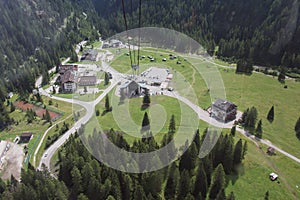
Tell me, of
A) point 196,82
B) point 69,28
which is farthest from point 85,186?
point 69,28

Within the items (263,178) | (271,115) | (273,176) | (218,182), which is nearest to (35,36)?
(271,115)

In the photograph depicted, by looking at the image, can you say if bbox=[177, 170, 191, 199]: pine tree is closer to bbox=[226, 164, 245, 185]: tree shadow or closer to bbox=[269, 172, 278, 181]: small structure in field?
bbox=[226, 164, 245, 185]: tree shadow

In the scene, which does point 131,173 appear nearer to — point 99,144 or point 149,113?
point 99,144

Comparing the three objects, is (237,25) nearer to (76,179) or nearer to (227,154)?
(227,154)

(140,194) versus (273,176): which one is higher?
(140,194)

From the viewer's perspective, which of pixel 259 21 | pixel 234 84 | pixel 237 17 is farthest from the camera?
pixel 237 17

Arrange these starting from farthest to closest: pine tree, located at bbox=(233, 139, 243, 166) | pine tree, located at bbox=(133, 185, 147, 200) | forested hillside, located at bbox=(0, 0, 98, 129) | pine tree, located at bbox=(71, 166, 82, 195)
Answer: forested hillside, located at bbox=(0, 0, 98, 129), pine tree, located at bbox=(233, 139, 243, 166), pine tree, located at bbox=(71, 166, 82, 195), pine tree, located at bbox=(133, 185, 147, 200)

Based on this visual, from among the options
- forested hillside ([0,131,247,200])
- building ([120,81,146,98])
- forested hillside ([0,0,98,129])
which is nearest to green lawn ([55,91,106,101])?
building ([120,81,146,98])
